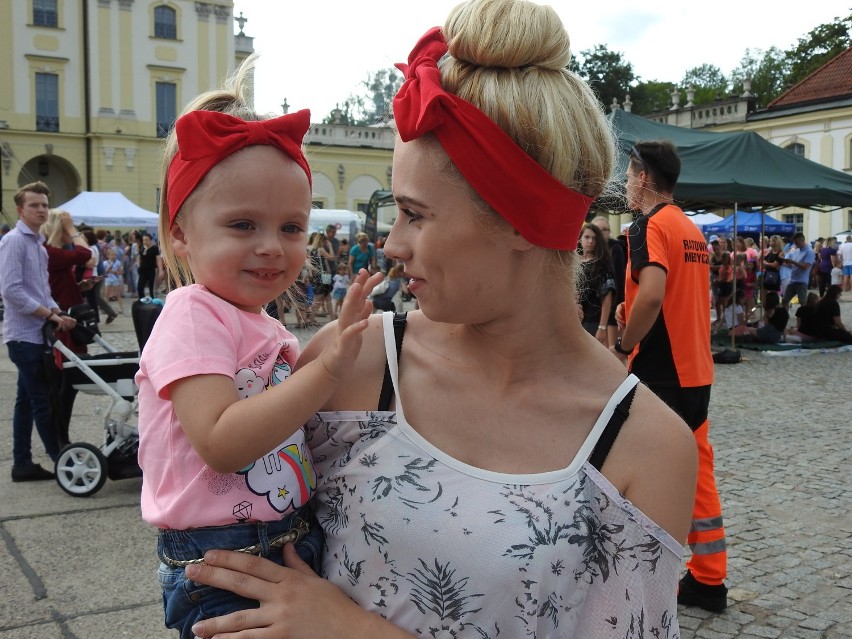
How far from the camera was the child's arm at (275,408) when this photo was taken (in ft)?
4.65

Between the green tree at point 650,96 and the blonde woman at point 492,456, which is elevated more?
the green tree at point 650,96

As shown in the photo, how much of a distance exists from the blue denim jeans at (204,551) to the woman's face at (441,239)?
0.52 metres

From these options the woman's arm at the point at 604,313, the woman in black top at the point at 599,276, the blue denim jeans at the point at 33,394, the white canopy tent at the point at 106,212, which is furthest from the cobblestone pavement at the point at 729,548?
the white canopy tent at the point at 106,212

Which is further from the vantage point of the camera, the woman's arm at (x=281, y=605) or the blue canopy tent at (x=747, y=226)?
the blue canopy tent at (x=747, y=226)

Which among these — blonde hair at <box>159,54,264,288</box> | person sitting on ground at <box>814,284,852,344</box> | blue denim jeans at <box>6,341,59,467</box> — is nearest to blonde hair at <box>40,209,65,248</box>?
blue denim jeans at <box>6,341,59,467</box>

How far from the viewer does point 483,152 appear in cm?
137

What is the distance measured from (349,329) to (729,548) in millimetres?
4089

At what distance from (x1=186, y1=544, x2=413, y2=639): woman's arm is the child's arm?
0.19 metres

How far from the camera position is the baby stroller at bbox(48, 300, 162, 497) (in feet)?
18.3

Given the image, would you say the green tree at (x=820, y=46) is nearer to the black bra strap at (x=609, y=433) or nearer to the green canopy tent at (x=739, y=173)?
the green canopy tent at (x=739, y=173)

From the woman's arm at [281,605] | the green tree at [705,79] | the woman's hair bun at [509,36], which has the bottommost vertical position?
the woman's arm at [281,605]

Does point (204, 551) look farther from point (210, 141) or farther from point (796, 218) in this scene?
point (796, 218)

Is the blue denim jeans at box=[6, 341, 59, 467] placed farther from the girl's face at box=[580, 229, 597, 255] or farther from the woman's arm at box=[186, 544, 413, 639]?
the woman's arm at box=[186, 544, 413, 639]

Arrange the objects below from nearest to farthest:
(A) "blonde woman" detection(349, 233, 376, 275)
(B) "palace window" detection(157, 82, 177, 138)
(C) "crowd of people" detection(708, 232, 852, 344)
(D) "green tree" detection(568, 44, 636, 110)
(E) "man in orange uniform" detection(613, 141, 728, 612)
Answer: (E) "man in orange uniform" detection(613, 141, 728, 612), (C) "crowd of people" detection(708, 232, 852, 344), (A) "blonde woman" detection(349, 233, 376, 275), (B) "palace window" detection(157, 82, 177, 138), (D) "green tree" detection(568, 44, 636, 110)
